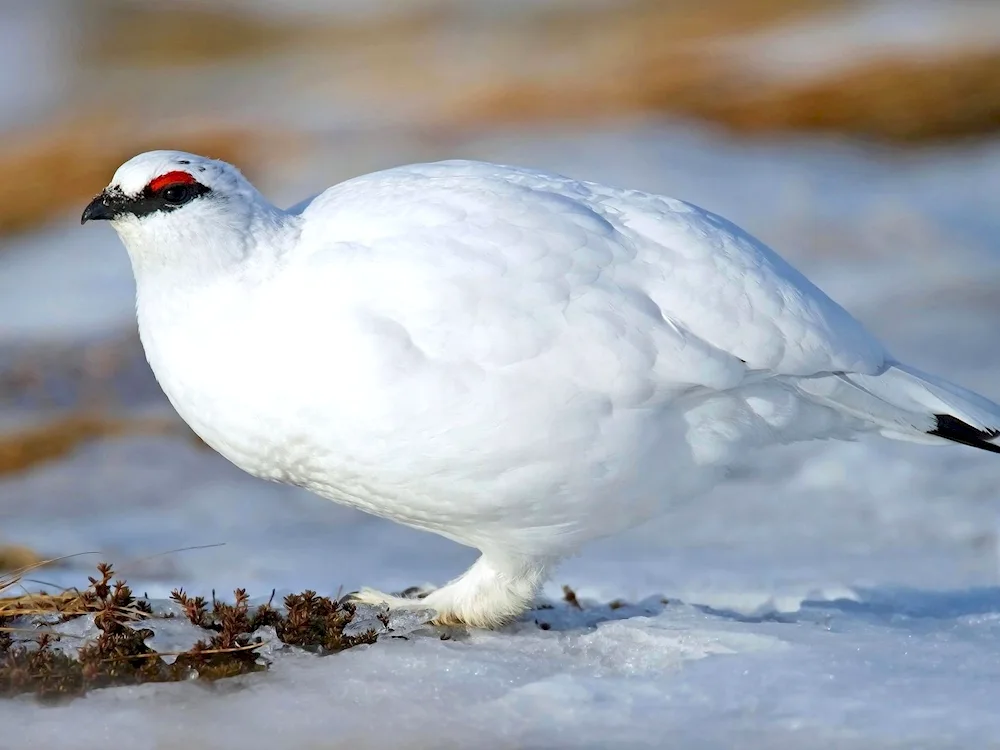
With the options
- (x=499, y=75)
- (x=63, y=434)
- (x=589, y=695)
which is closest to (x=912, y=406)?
(x=589, y=695)

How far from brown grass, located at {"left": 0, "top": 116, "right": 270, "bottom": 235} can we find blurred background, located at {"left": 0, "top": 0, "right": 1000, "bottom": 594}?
0.03m

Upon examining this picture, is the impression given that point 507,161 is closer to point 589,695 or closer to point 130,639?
point 130,639

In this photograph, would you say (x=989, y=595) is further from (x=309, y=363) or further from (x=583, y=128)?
(x=583, y=128)

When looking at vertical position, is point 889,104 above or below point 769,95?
below

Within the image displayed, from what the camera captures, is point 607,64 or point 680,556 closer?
point 680,556

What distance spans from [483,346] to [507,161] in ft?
25.9

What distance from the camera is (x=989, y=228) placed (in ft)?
31.5

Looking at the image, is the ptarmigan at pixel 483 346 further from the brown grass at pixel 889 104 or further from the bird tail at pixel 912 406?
the brown grass at pixel 889 104

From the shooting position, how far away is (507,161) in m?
10.8

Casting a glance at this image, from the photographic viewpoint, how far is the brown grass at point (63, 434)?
282 inches

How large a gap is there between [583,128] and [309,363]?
872 centimetres

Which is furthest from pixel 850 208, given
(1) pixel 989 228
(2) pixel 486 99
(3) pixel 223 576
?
(3) pixel 223 576

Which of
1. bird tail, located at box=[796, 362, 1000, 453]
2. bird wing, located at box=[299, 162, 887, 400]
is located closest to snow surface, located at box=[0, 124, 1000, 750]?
bird tail, located at box=[796, 362, 1000, 453]

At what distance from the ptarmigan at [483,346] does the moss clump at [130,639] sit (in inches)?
13.7
